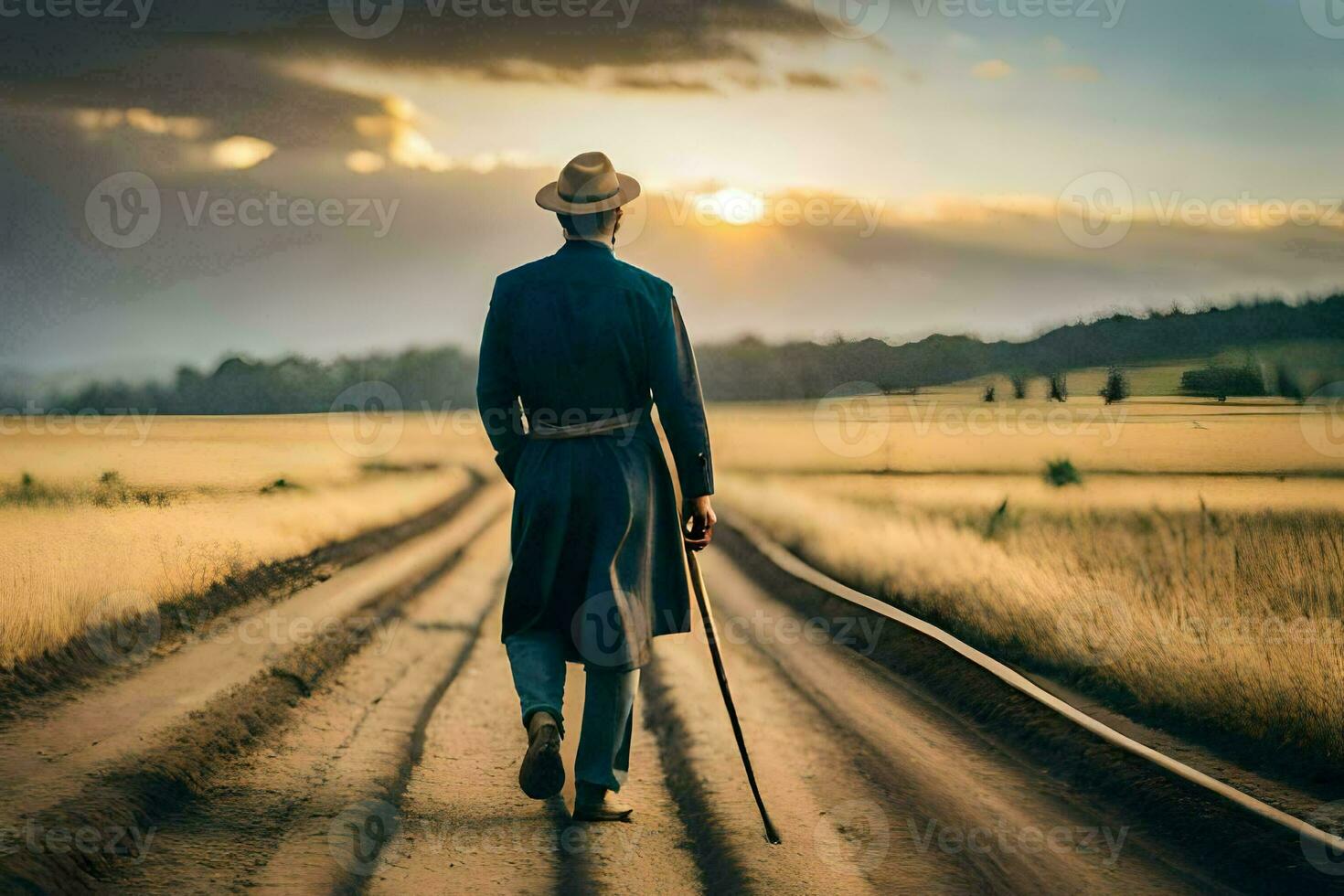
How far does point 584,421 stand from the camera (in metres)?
5.12

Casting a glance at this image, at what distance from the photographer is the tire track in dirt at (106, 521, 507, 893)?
4355 millimetres

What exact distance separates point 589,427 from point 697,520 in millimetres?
628

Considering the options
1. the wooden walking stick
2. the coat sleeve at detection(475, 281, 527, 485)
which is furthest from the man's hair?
the wooden walking stick

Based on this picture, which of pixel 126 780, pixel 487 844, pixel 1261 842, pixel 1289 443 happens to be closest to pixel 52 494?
pixel 126 780

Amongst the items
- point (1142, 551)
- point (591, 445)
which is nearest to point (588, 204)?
point (591, 445)

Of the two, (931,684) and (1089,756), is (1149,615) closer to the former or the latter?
(931,684)

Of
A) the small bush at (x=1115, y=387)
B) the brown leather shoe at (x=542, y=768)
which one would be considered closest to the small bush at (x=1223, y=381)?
the small bush at (x=1115, y=387)

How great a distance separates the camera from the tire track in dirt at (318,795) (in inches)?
171

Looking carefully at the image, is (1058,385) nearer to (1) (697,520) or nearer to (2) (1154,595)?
(2) (1154,595)

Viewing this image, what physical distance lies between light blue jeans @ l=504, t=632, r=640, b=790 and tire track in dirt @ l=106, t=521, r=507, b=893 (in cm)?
86
